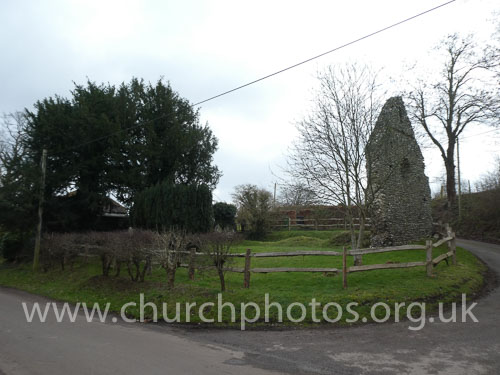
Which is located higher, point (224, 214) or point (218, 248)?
point (224, 214)

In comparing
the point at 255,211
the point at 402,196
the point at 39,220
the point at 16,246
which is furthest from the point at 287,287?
Answer: the point at 255,211

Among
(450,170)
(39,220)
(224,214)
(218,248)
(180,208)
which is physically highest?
(450,170)

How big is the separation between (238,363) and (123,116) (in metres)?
20.6

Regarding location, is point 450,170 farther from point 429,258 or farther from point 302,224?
point 302,224

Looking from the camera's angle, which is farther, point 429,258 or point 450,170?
point 450,170

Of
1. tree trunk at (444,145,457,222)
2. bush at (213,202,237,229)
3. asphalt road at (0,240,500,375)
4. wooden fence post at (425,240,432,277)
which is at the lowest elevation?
asphalt road at (0,240,500,375)

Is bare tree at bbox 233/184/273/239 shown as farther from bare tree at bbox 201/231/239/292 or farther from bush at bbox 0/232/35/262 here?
bare tree at bbox 201/231/239/292

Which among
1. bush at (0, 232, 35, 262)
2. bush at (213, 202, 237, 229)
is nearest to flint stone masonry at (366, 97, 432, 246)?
bush at (213, 202, 237, 229)

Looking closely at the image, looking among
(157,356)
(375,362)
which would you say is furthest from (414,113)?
(157,356)

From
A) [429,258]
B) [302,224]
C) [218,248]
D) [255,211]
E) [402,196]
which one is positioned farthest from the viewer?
[302,224]

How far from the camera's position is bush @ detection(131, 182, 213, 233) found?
18.5 metres

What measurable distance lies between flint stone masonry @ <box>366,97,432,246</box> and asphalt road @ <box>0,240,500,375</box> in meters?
10.8

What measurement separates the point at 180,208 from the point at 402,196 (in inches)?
471

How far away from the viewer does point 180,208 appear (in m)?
18.6
